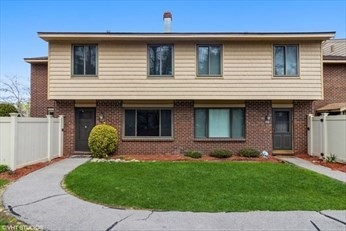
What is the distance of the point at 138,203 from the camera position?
266 inches

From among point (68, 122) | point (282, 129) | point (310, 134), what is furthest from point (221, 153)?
point (68, 122)

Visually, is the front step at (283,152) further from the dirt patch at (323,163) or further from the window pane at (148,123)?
the window pane at (148,123)

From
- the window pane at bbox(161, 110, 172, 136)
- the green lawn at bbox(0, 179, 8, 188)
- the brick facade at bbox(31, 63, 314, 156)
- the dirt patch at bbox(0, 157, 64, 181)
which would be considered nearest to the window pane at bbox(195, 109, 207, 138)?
the brick facade at bbox(31, 63, 314, 156)

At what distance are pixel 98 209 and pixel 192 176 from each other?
4.07 metres

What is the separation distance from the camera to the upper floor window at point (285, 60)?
15422 mm

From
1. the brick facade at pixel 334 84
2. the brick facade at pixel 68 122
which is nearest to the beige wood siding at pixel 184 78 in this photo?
the brick facade at pixel 68 122

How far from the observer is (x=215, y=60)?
50.9ft

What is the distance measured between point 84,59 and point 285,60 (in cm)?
935

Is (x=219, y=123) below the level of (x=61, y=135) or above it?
above

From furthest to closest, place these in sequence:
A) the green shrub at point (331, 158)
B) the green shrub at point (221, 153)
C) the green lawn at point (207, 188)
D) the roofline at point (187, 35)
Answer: the green shrub at point (221, 153)
the roofline at point (187, 35)
the green shrub at point (331, 158)
the green lawn at point (207, 188)

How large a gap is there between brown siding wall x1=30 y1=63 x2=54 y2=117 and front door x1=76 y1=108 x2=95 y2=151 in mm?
5667

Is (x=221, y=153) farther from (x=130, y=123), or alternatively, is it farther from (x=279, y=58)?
(x=279, y=58)

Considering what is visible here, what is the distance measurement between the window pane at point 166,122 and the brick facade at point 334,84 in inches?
336

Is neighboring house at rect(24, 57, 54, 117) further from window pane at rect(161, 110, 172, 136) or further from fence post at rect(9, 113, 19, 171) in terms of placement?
fence post at rect(9, 113, 19, 171)
